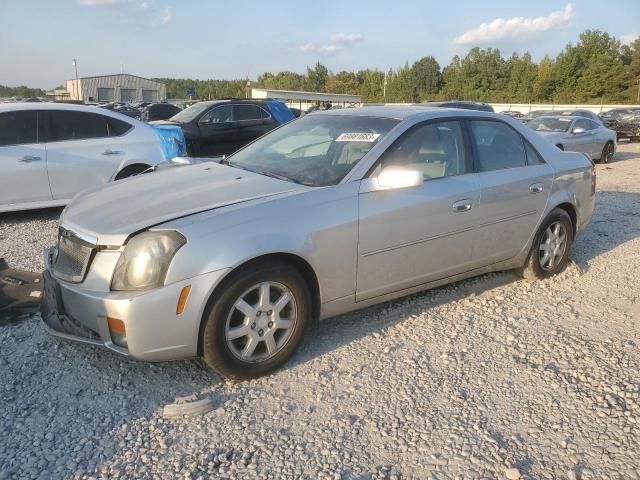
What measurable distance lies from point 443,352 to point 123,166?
17.0ft

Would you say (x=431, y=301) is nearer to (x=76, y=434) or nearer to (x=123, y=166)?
(x=76, y=434)

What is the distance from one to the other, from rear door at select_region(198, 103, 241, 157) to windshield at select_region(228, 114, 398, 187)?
25.8ft

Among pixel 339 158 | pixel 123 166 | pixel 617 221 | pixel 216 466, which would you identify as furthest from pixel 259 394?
pixel 617 221

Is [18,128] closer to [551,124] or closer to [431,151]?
[431,151]

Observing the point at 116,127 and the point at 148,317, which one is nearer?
the point at 148,317

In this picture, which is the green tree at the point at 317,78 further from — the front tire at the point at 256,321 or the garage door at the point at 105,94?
the front tire at the point at 256,321

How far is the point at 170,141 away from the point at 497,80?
269 feet

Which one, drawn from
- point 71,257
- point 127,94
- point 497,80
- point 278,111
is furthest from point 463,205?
point 497,80

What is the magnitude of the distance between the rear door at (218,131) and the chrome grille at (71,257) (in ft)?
29.8

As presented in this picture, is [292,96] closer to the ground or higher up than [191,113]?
higher up

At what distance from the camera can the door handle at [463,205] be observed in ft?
12.7

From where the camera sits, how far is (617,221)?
24.0 ft

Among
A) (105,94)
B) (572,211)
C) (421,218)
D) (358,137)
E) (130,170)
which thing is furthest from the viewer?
(105,94)

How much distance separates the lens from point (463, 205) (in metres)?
3.92
